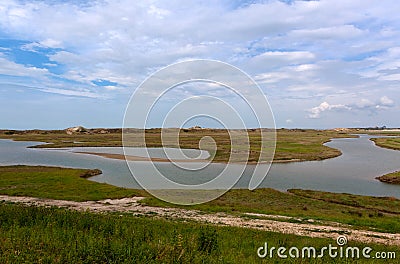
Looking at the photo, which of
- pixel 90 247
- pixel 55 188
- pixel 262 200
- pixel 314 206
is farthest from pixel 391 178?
pixel 90 247

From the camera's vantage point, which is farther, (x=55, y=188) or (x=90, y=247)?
(x=55, y=188)

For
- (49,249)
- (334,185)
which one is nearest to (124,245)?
(49,249)

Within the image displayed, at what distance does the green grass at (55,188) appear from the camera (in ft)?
105

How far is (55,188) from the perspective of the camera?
3591 cm

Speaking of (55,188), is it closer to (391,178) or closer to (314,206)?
(314,206)

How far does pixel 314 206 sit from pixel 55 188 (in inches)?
1134

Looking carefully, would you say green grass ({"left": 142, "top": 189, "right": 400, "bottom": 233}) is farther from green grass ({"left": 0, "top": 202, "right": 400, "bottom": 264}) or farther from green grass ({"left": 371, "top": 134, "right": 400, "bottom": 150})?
green grass ({"left": 371, "top": 134, "right": 400, "bottom": 150})

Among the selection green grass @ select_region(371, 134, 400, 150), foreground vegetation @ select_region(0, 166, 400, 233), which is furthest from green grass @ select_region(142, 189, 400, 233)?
green grass @ select_region(371, 134, 400, 150)

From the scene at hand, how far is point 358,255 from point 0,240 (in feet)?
40.7

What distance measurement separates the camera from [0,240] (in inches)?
300

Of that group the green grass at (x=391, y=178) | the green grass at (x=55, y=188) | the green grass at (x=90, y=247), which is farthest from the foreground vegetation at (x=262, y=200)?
the green grass at (x=90, y=247)

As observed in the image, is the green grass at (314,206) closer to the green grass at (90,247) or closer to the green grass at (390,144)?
the green grass at (90,247)

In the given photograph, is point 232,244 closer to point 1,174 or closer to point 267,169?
point 1,174

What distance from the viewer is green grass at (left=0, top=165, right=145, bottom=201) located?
3200 cm
